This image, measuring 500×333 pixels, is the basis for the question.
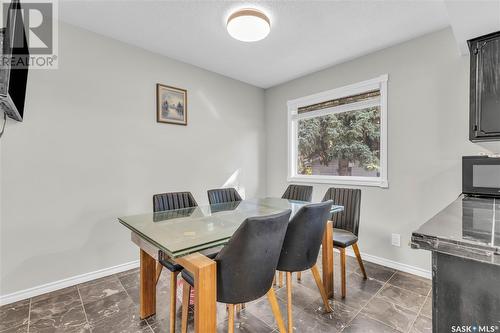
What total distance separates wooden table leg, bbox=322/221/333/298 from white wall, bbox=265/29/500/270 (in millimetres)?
1152

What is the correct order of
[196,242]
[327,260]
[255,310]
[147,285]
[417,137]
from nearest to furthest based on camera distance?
[196,242] → [147,285] → [255,310] → [327,260] → [417,137]

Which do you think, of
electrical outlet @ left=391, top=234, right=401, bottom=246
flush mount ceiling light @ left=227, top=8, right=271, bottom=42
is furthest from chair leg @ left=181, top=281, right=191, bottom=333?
electrical outlet @ left=391, top=234, right=401, bottom=246

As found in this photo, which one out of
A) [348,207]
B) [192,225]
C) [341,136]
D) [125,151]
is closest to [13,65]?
[125,151]

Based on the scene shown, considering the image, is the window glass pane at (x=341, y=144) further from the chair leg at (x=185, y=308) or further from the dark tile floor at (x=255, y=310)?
the chair leg at (x=185, y=308)

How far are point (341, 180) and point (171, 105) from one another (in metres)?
2.52

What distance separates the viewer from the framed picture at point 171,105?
2938 mm

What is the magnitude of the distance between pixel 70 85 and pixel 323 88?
3094 millimetres

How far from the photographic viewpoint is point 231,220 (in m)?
1.83

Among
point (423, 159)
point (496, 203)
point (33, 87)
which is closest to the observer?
point (496, 203)

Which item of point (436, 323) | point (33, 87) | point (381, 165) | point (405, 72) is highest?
point (405, 72)

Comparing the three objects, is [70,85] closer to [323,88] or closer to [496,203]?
[323,88]

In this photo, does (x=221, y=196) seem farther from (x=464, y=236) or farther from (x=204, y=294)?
(x=464, y=236)

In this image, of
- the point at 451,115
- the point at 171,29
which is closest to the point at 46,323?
the point at 171,29

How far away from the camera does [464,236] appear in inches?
35.5
